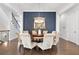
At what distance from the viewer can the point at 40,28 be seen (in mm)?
4289

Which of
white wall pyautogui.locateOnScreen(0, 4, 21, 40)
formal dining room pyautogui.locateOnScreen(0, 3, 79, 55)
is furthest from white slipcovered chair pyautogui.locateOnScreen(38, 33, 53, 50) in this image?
white wall pyautogui.locateOnScreen(0, 4, 21, 40)

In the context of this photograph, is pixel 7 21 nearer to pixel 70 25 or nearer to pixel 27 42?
pixel 27 42

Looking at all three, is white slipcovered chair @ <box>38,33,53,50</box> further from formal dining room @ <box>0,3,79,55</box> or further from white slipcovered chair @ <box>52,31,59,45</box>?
white slipcovered chair @ <box>52,31,59,45</box>

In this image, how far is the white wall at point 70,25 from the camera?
416 cm

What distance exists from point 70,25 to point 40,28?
3.29 ft

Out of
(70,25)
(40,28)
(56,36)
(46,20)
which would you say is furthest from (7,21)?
(70,25)

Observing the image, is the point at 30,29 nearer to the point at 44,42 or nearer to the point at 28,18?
the point at 28,18

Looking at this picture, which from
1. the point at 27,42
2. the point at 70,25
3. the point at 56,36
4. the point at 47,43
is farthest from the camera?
the point at 27,42

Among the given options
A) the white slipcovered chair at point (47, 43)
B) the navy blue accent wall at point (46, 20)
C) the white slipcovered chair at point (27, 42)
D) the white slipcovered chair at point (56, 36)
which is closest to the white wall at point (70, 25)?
→ the white slipcovered chair at point (56, 36)

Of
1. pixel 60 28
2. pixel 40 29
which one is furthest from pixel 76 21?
pixel 40 29

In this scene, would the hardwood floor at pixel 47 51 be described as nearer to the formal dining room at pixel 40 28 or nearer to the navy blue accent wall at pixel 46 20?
the formal dining room at pixel 40 28

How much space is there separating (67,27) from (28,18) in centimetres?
134

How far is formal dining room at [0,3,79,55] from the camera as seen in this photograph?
12.5 ft

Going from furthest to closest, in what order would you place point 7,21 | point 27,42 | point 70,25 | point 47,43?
point 27,42
point 47,43
point 70,25
point 7,21
